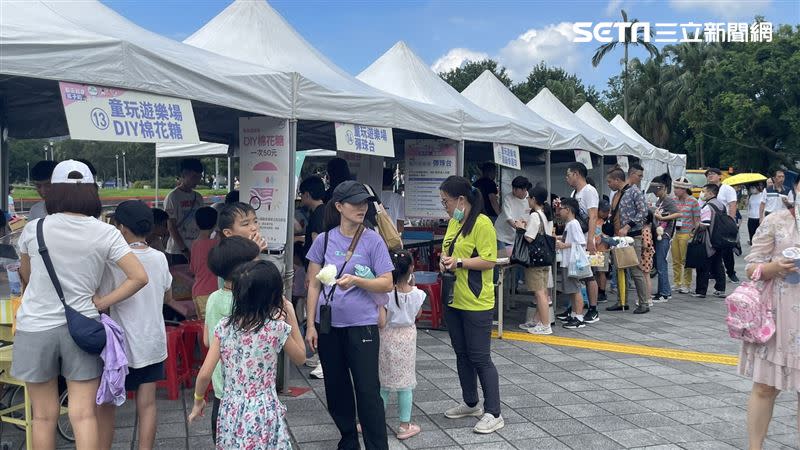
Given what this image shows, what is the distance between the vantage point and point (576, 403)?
4945 mm

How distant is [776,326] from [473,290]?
1.75m

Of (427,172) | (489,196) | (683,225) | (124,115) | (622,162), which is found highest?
(622,162)

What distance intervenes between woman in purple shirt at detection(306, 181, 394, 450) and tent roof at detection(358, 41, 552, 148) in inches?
164

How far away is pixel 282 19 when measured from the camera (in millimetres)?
6961

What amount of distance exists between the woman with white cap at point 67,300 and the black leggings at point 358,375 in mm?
1115

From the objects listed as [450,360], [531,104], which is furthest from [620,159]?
[450,360]

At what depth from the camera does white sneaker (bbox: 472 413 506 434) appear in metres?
4.23

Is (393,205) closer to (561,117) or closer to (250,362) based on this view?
(250,362)

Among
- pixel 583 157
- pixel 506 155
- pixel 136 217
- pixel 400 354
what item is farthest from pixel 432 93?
pixel 136 217

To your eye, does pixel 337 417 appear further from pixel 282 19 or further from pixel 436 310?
pixel 282 19

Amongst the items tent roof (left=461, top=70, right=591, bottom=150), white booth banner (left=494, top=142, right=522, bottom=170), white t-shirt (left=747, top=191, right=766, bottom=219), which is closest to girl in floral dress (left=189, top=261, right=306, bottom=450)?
white booth banner (left=494, top=142, right=522, bottom=170)

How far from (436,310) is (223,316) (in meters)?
4.72

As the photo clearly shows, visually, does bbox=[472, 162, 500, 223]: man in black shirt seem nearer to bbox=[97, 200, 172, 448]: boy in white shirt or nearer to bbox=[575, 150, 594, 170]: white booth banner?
bbox=[575, 150, 594, 170]: white booth banner

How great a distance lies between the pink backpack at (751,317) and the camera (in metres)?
3.43
